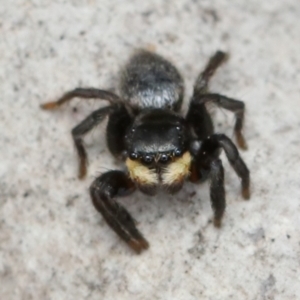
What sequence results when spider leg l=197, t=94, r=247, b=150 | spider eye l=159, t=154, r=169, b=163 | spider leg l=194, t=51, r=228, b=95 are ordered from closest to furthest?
1. spider eye l=159, t=154, r=169, b=163
2. spider leg l=197, t=94, r=247, b=150
3. spider leg l=194, t=51, r=228, b=95

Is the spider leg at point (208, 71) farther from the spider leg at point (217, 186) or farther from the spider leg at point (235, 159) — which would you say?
the spider leg at point (217, 186)

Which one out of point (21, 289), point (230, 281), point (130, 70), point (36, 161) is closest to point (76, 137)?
point (36, 161)

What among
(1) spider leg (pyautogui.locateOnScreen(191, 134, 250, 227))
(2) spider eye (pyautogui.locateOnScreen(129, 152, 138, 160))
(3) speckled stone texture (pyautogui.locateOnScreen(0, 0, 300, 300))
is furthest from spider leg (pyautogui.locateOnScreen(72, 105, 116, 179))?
(1) spider leg (pyautogui.locateOnScreen(191, 134, 250, 227))

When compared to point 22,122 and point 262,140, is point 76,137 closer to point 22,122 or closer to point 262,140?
point 22,122

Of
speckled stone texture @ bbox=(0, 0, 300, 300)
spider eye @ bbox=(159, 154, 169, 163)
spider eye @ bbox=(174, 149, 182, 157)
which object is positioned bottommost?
speckled stone texture @ bbox=(0, 0, 300, 300)

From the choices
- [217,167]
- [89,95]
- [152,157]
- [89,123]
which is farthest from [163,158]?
[89,95]

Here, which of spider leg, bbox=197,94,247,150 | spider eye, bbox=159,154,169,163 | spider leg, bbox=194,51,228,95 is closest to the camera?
spider eye, bbox=159,154,169,163

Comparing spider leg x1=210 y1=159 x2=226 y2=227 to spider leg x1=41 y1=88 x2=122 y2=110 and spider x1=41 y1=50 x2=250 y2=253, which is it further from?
spider leg x1=41 y1=88 x2=122 y2=110
